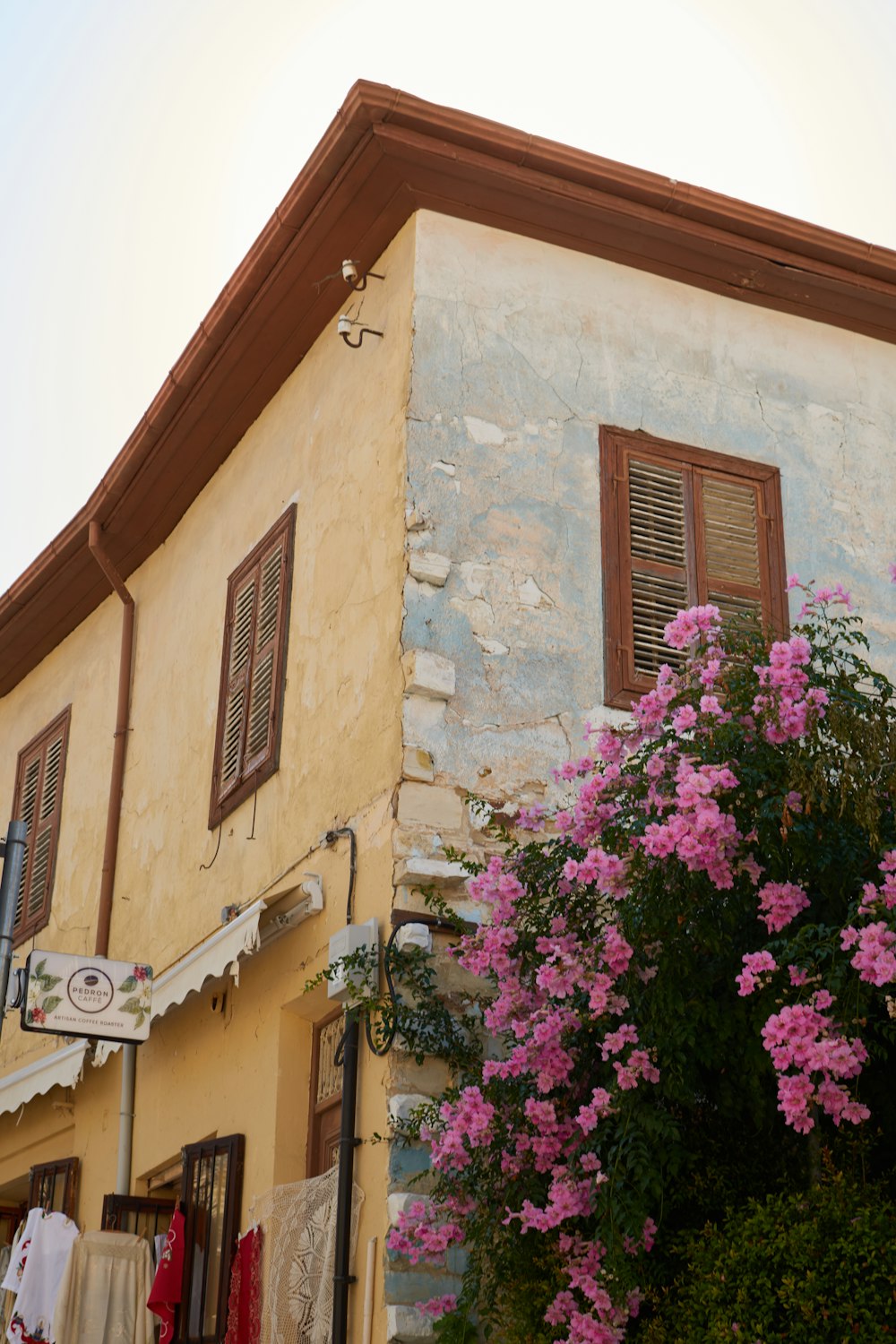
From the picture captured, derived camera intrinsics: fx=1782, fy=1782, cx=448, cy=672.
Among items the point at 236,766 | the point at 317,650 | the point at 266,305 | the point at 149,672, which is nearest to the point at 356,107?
the point at 266,305

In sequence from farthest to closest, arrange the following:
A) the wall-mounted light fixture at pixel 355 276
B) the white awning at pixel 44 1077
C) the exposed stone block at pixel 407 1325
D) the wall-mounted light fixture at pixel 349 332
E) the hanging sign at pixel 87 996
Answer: the white awning at pixel 44 1077 → the wall-mounted light fixture at pixel 355 276 → the wall-mounted light fixture at pixel 349 332 → the hanging sign at pixel 87 996 → the exposed stone block at pixel 407 1325

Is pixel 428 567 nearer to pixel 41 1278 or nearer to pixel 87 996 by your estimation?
pixel 87 996

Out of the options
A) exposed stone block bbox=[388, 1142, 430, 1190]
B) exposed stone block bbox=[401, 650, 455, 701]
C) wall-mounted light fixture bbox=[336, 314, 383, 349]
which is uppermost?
wall-mounted light fixture bbox=[336, 314, 383, 349]

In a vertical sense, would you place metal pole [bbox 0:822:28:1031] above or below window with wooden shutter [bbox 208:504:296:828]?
below

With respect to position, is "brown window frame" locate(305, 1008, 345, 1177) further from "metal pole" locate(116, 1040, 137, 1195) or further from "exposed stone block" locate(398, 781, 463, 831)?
"metal pole" locate(116, 1040, 137, 1195)

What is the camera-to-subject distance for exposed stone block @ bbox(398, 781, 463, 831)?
26.6ft

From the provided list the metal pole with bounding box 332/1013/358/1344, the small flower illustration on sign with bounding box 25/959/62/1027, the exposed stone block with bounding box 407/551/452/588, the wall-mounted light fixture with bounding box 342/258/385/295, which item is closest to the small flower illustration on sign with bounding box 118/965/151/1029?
the small flower illustration on sign with bounding box 25/959/62/1027

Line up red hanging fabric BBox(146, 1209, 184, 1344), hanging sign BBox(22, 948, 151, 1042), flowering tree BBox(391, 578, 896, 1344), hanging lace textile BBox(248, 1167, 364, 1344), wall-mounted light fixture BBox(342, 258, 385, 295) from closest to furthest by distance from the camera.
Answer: flowering tree BBox(391, 578, 896, 1344) → hanging lace textile BBox(248, 1167, 364, 1344) → red hanging fabric BBox(146, 1209, 184, 1344) → hanging sign BBox(22, 948, 151, 1042) → wall-mounted light fixture BBox(342, 258, 385, 295)

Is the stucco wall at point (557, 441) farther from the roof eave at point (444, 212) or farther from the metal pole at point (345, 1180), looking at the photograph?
the metal pole at point (345, 1180)

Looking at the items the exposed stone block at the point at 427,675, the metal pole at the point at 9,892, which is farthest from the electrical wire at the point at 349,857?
the metal pole at the point at 9,892

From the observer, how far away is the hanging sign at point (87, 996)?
938 cm

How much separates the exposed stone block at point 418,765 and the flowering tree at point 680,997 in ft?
3.68

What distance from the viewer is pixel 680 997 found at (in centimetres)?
640

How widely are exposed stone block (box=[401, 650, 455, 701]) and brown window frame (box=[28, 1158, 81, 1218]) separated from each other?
15.9ft
